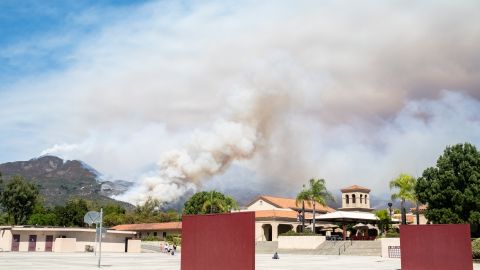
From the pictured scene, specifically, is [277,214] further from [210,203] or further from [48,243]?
[48,243]

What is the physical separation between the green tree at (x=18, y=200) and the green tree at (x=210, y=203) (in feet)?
90.3

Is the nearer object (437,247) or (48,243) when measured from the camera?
(437,247)

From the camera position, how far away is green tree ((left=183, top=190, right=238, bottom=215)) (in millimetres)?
84375

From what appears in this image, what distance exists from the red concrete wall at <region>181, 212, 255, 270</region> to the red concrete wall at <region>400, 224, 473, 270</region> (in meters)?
10.6

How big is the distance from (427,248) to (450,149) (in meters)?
38.2

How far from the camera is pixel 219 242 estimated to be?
11906 millimetres

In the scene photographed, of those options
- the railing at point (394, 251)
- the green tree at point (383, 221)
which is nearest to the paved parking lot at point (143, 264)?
the railing at point (394, 251)

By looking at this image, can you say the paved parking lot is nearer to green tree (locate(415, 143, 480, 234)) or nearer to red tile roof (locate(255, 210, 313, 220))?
green tree (locate(415, 143, 480, 234))

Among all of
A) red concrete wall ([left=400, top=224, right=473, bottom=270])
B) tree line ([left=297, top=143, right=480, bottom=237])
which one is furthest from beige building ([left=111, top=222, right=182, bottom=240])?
red concrete wall ([left=400, top=224, right=473, bottom=270])

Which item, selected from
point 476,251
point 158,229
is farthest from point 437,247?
point 158,229

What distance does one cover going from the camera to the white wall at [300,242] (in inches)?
2281

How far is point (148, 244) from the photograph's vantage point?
7231cm

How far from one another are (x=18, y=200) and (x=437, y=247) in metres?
84.5

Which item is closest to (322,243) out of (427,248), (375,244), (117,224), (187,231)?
(375,244)
